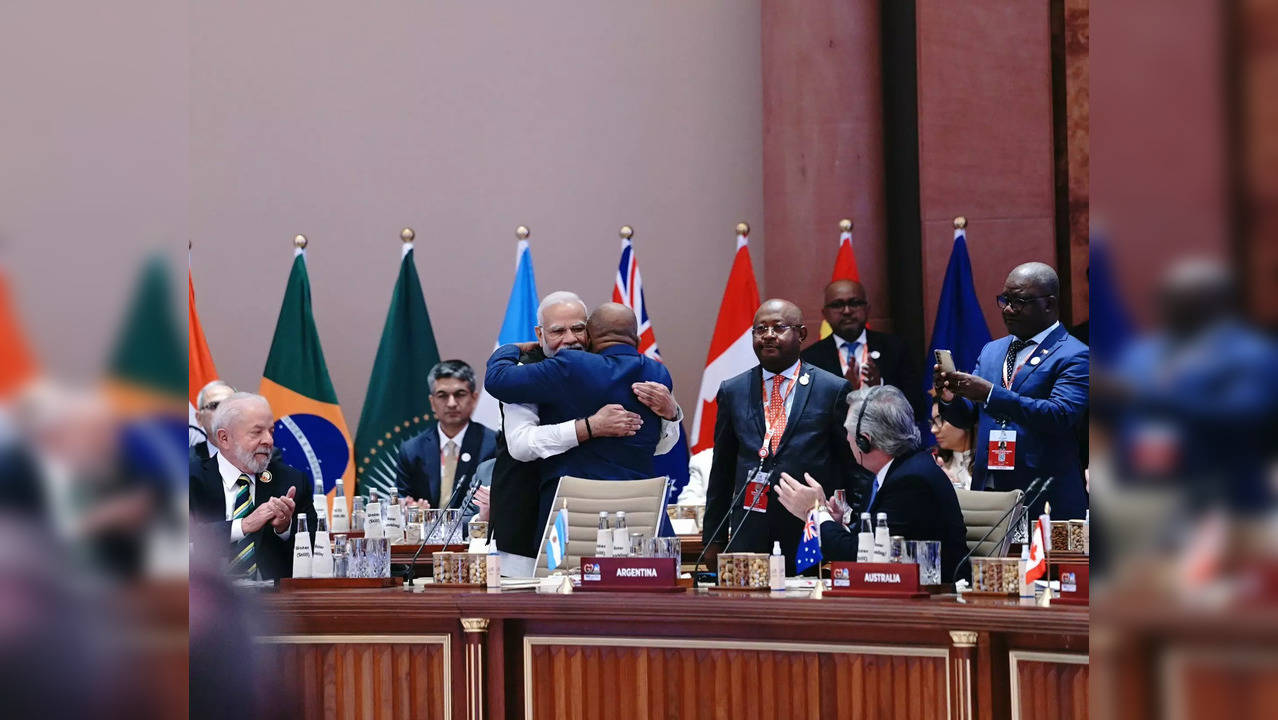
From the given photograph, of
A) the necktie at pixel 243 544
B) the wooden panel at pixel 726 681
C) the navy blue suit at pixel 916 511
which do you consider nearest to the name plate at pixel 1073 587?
the wooden panel at pixel 726 681

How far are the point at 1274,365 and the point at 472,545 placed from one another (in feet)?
12.5

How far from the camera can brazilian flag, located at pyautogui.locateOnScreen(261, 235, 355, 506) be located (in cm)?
746

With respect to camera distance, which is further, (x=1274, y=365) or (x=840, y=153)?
(x=840, y=153)

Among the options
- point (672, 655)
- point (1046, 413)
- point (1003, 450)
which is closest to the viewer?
point (672, 655)

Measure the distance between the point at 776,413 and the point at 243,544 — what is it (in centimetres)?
174

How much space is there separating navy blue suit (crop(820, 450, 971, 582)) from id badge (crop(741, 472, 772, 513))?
587mm

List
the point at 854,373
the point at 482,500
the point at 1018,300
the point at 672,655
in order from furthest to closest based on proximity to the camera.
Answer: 1. the point at 854,373
2. the point at 482,500
3. the point at 1018,300
4. the point at 672,655

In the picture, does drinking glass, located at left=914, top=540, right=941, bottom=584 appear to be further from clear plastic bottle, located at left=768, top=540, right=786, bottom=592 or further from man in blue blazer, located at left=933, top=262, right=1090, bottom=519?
man in blue blazer, located at left=933, top=262, right=1090, bottom=519

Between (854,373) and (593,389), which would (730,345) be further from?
(593,389)

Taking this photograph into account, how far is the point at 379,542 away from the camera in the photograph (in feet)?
13.4

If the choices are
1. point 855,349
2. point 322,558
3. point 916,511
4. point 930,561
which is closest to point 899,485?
point 916,511

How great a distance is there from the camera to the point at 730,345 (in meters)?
7.46

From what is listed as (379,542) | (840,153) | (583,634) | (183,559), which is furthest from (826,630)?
(840,153)

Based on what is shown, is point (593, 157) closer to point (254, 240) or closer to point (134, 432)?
point (254, 240)
